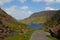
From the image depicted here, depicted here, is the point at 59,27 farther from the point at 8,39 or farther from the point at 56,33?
the point at 8,39

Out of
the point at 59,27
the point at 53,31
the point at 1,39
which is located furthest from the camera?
the point at 53,31

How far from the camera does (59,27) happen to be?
65062mm

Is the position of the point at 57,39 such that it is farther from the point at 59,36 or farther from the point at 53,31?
the point at 53,31

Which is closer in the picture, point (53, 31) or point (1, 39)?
point (1, 39)

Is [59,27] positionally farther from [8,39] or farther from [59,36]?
[8,39]

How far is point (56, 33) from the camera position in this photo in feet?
217

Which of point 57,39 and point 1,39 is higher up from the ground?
point 1,39

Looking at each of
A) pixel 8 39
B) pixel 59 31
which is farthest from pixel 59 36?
pixel 8 39

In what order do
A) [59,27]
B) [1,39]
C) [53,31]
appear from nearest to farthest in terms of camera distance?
[1,39], [59,27], [53,31]

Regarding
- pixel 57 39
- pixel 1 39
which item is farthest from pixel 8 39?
pixel 57 39

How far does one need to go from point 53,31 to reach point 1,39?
65.0 ft

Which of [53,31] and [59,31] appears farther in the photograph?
[53,31]

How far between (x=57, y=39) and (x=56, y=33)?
13.9 ft

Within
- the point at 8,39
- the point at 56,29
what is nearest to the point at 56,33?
the point at 56,29
